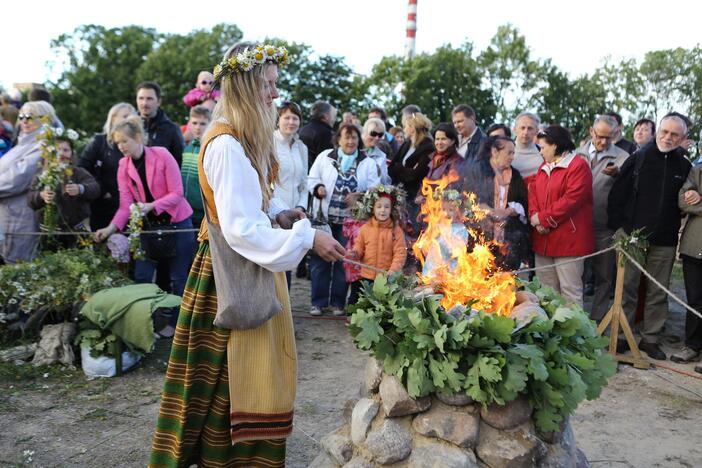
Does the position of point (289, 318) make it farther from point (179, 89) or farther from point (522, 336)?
point (179, 89)

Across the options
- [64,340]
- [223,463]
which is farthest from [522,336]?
[64,340]

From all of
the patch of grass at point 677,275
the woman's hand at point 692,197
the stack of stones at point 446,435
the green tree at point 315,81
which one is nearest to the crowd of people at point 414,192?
the woman's hand at point 692,197

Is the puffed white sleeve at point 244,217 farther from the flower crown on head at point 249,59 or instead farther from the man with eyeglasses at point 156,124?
the man with eyeglasses at point 156,124

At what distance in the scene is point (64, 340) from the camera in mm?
5402

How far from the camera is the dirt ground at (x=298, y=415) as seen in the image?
3961 mm

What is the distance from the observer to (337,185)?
7039 millimetres

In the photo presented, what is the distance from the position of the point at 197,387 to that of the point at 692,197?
512 centimetres

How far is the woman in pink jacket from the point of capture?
5879mm

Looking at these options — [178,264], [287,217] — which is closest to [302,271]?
[178,264]

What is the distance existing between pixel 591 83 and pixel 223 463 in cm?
3772

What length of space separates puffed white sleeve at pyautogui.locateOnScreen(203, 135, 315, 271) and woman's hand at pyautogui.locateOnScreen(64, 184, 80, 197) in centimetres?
404

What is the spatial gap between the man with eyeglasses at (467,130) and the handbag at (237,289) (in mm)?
4395

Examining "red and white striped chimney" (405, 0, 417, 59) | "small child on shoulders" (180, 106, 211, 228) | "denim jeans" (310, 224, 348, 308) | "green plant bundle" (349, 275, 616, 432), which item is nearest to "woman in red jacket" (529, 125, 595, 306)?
"denim jeans" (310, 224, 348, 308)

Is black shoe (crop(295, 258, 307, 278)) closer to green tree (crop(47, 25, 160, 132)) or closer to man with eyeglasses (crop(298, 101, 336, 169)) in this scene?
man with eyeglasses (crop(298, 101, 336, 169))
